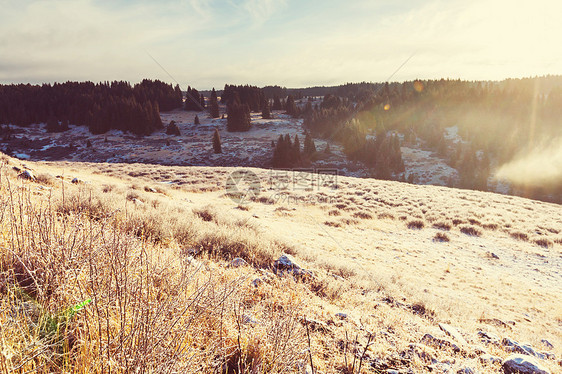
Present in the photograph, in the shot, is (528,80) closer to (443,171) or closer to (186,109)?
(443,171)

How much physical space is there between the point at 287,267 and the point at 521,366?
3861mm

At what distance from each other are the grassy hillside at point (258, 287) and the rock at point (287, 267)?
0.21 feet

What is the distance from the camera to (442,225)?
52.5 ft

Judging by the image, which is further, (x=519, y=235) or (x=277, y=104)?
(x=277, y=104)

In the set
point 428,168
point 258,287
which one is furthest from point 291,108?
point 258,287

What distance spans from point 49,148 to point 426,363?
319ft

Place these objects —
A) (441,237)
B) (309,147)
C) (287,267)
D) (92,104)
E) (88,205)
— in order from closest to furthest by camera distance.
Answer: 1. (287,267)
2. (88,205)
3. (441,237)
4. (309,147)
5. (92,104)

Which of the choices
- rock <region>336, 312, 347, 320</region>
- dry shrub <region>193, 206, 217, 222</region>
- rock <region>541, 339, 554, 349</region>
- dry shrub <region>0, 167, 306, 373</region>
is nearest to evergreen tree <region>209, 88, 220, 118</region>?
dry shrub <region>193, 206, 217, 222</region>

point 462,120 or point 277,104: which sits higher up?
point 277,104

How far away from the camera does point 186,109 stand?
11375cm

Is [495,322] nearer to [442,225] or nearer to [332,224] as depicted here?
[332,224]

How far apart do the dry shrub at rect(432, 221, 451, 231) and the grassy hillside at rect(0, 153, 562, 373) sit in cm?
9

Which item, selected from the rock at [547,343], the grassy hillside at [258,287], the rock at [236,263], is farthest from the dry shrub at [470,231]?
the rock at [236,263]

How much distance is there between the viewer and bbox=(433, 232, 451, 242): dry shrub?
13820 millimetres
